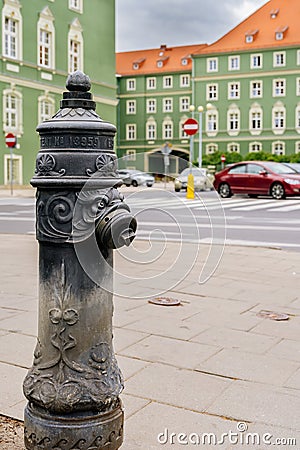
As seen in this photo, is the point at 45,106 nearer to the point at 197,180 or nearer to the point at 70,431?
the point at 197,180

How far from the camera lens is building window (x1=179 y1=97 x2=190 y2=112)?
244 feet

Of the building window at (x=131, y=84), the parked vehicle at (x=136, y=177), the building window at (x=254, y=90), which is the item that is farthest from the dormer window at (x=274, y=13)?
the parked vehicle at (x=136, y=177)

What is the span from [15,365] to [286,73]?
222ft

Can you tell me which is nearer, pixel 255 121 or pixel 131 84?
pixel 255 121

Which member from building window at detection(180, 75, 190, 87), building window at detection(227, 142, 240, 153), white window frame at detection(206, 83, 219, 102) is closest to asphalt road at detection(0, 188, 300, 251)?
building window at detection(227, 142, 240, 153)

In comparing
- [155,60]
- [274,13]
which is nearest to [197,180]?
[274,13]

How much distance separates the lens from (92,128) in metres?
2.60

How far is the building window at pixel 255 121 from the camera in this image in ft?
229

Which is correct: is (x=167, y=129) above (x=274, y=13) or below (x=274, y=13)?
below

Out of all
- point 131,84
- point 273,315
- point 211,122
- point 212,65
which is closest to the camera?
point 273,315

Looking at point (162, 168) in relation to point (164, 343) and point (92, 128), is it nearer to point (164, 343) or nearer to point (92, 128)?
point (92, 128)

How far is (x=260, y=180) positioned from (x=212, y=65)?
164ft

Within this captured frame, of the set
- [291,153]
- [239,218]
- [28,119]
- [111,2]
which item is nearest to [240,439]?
[239,218]

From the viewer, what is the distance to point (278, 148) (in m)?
69.5
